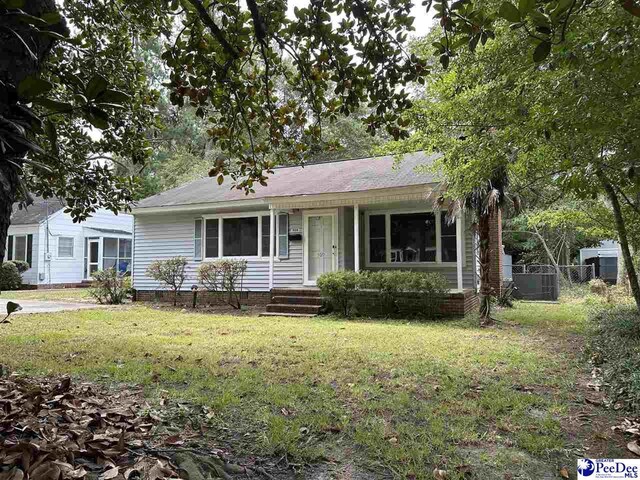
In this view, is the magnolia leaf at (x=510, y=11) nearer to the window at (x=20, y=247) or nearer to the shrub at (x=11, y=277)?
the shrub at (x=11, y=277)

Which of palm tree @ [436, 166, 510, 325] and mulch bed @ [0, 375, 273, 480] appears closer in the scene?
mulch bed @ [0, 375, 273, 480]

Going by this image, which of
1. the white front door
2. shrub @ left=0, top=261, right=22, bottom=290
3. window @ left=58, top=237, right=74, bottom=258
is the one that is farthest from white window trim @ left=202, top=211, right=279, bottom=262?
window @ left=58, top=237, right=74, bottom=258

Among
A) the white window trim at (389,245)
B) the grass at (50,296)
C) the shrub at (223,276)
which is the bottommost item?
the grass at (50,296)

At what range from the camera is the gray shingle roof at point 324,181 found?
1160 centimetres

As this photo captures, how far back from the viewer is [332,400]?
4.06 metres

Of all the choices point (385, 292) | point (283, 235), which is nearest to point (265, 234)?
point (283, 235)

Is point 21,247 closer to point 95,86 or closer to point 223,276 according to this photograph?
point 223,276

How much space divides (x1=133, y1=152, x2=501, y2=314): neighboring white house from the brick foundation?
7.1 inches

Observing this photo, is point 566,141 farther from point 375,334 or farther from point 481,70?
point 375,334

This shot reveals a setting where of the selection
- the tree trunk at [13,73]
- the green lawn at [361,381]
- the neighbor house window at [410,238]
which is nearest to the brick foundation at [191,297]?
the neighbor house window at [410,238]

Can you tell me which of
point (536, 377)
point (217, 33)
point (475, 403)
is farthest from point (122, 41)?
point (536, 377)

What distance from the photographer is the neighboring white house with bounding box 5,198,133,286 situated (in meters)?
20.3
